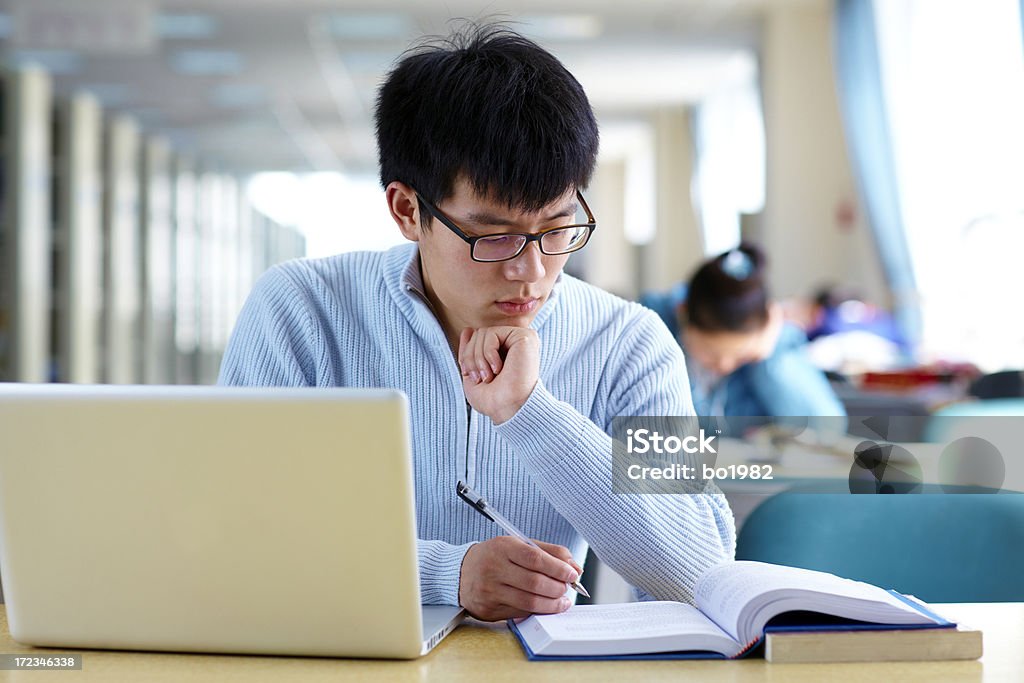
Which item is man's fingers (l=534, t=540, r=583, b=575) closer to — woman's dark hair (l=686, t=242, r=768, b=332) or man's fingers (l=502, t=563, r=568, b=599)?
man's fingers (l=502, t=563, r=568, b=599)

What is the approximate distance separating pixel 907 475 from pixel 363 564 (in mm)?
911

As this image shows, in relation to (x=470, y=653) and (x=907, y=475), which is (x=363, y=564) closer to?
(x=470, y=653)

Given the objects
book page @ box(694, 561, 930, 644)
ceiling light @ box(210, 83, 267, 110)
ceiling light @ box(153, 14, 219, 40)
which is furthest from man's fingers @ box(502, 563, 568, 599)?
ceiling light @ box(210, 83, 267, 110)

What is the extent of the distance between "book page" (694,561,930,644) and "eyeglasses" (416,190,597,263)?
50cm

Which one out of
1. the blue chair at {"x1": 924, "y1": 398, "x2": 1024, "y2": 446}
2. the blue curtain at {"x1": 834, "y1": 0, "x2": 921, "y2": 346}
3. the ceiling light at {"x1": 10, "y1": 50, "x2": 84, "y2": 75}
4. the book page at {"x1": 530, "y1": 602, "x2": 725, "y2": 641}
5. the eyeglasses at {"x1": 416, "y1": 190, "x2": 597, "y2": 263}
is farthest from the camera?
the ceiling light at {"x1": 10, "y1": 50, "x2": 84, "y2": 75}

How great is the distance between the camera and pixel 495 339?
134 cm

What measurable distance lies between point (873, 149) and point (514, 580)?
6659 mm

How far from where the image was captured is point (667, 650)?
3.43 ft

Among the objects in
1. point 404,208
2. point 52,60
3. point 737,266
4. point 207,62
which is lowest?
point 737,266

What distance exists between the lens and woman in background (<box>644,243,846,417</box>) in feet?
10.1

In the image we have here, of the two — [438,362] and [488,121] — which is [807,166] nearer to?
[438,362]

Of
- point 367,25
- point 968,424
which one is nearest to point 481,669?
point 968,424

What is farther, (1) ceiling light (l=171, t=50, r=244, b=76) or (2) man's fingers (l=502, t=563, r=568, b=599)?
(1) ceiling light (l=171, t=50, r=244, b=76)

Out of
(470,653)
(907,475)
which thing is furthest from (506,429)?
(907,475)
